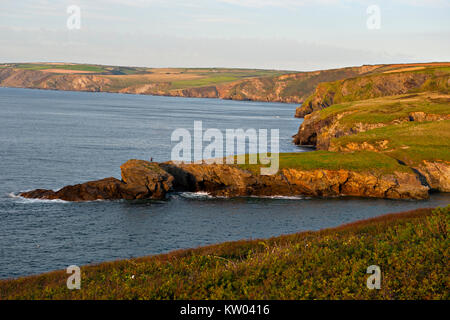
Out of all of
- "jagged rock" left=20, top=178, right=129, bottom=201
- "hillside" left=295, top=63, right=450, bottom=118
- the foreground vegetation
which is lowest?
"jagged rock" left=20, top=178, right=129, bottom=201

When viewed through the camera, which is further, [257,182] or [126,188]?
[257,182]

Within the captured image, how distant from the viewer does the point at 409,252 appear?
17984 mm

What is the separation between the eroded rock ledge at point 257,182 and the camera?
66.4m

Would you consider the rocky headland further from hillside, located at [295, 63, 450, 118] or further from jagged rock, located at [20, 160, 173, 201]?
hillside, located at [295, 63, 450, 118]

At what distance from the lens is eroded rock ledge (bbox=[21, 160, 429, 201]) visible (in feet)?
218

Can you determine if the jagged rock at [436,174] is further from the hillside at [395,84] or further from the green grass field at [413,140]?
the hillside at [395,84]

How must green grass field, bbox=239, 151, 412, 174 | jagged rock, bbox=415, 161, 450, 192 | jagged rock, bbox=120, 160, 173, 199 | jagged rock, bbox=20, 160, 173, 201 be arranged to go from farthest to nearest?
jagged rock, bbox=415, 161, 450, 192, green grass field, bbox=239, 151, 412, 174, jagged rock, bbox=120, 160, 173, 199, jagged rock, bbox=20, 160, 173, 201

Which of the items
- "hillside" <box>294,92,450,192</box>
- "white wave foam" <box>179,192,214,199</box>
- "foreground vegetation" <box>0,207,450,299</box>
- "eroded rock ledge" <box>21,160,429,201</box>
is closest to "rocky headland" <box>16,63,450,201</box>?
"eroded rock ledge" <box>21,160,429,201</box>

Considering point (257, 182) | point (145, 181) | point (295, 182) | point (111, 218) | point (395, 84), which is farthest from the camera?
point (395, 84)

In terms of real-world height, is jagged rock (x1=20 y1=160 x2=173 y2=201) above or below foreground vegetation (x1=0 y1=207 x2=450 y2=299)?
below

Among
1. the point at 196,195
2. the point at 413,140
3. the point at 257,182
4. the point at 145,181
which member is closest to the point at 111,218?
the point at 145,181

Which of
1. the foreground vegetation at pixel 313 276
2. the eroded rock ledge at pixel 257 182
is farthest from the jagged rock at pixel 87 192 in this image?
the foreground vegetation at pixel 313 276

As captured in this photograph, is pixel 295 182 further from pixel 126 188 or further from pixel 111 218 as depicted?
pixel 111 218

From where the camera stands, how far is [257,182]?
229 ft
